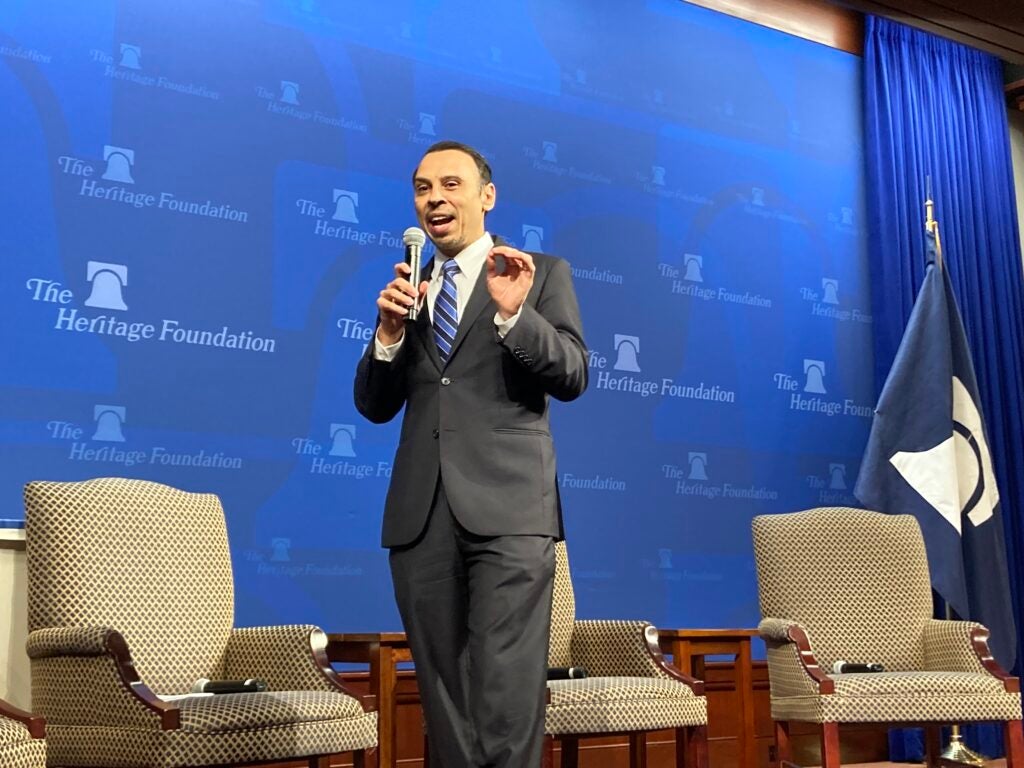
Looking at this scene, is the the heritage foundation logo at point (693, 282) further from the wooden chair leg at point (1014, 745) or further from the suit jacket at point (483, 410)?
the suit jacket at point (483, 410)

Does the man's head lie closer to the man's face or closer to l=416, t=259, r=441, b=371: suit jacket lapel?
the man's face

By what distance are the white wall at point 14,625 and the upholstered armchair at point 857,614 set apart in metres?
2.37

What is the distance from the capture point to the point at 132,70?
429 cm

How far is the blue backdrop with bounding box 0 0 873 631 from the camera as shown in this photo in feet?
13.4

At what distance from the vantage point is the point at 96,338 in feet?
13.3

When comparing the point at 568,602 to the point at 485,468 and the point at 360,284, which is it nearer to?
the point at 360,284

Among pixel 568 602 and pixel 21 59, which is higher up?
pixel 21 59

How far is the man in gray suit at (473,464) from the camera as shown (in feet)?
6.72

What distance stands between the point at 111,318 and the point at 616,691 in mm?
2060

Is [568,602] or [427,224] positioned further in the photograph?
[568,602]

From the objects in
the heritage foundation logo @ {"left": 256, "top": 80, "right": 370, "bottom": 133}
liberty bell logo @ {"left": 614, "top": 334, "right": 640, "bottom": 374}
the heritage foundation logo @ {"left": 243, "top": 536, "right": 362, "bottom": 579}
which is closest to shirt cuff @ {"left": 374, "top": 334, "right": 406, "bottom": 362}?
the heritage foundation logo @ {"left": 243, "top": 536, "right": 362, "bottom": 579}

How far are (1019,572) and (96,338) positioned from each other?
455 cm

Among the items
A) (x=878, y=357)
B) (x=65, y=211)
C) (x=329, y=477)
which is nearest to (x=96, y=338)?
(x=65, y=211)

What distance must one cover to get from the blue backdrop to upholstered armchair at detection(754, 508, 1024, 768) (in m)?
0.79
